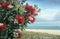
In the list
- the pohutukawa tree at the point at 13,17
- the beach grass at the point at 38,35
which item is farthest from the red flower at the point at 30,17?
the beach grass at the point at 38,35

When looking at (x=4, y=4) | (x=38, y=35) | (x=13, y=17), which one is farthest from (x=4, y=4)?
(x=38, y=35)

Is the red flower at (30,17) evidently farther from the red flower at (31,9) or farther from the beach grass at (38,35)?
the beach grass at (38,35)

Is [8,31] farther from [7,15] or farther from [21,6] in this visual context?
[21,6]

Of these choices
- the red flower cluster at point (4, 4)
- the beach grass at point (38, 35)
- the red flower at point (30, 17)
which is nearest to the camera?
the red flower cluster at point (4, 4)

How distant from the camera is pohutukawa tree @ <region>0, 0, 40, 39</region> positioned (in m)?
1.98

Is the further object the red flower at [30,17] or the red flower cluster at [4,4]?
the red flower at [30,17]

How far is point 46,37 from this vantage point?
3.11 meters

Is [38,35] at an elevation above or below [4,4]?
below

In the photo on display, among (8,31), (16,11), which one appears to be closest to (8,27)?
(8,31)

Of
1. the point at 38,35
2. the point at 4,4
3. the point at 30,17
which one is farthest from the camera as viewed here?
the point at 38,35

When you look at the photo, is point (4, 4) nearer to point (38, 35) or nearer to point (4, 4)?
point (4, 4)

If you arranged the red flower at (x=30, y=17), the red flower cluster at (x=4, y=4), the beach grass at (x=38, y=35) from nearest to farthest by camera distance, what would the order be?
the red flower cluster at (x=4, y=4)
the red flower at (x=30, y=17)
the beach grass at (x=38, y=35)

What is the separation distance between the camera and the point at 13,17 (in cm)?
204

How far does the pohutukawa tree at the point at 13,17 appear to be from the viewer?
6.50ft
